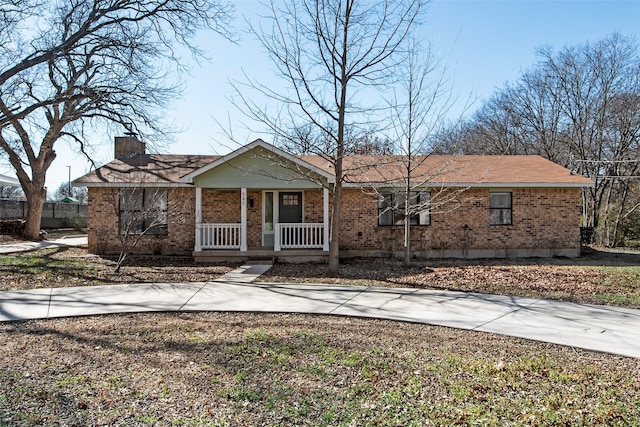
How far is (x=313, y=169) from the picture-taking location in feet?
43.8

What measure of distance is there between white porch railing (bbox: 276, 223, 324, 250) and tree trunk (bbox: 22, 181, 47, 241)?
15.3 metres

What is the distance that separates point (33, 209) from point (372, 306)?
22.0m

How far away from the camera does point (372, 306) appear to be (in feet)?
25.1

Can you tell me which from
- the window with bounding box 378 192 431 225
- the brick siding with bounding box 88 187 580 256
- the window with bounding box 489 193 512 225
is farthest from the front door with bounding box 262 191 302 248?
the window with bounding box 489 193 512 225

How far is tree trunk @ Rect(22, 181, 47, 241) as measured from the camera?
22703mm

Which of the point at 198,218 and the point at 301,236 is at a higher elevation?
the point at 198,218

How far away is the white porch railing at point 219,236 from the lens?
1430 centimetres

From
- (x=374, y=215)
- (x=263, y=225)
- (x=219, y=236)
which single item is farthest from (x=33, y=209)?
(x=374, y=215)

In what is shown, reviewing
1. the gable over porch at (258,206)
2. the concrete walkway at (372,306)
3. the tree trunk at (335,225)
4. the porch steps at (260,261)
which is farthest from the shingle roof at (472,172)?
the concrete walkway at (372,306)

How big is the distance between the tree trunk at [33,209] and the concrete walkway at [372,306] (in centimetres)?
1642

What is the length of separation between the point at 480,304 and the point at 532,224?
892 centimetres

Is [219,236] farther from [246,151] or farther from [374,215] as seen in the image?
[374,215]

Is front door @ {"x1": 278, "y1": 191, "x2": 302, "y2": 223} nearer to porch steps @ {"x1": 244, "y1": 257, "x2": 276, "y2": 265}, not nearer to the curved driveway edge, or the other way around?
porch steps @ {"x1": 244, "y1": 257, "x2": 276, "y2": 265}

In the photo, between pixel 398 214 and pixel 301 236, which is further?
pixel 398 214
